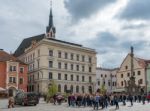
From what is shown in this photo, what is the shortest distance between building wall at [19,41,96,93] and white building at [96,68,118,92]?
11254 millimetres

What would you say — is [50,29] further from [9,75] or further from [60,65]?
[9,75]

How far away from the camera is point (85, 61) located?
99.1m

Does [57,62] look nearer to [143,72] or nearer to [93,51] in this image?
[93,51]

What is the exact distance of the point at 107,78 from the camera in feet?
380

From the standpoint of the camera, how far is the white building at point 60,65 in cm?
8769

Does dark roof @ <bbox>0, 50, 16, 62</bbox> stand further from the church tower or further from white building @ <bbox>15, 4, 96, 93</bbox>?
the church tower

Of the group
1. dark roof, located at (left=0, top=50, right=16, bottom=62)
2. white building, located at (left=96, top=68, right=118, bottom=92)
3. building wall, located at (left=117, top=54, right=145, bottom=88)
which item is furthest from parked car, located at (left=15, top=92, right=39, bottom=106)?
white building, located at (left=96, top=68, right=118, bottom=92)

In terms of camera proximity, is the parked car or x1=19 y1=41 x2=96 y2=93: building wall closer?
the parked car

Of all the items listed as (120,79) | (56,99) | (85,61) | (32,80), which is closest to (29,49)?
(32,80)

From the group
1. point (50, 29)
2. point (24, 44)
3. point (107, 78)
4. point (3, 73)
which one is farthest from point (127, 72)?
point (3, 73)

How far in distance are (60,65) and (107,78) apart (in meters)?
28.7

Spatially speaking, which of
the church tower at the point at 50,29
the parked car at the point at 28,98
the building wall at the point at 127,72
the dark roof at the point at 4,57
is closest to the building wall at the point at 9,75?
the dark roof at the point at 4,57

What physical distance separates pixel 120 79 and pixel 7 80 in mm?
34381

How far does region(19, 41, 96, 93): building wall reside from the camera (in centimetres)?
8731
